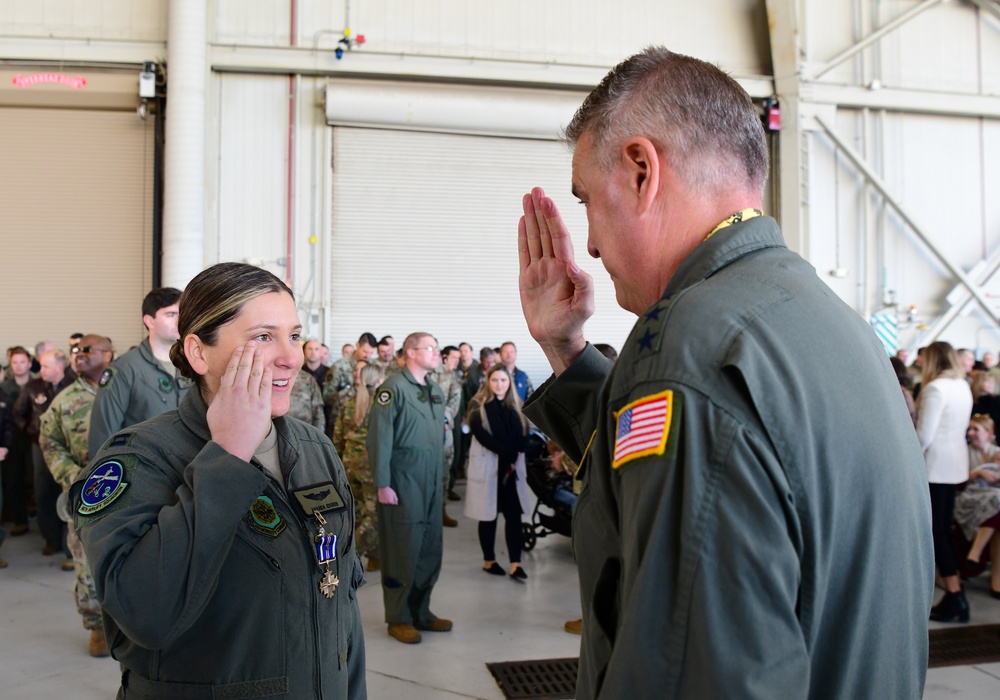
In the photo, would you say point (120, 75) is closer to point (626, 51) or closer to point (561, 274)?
point (626, 51)

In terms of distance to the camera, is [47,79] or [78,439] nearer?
[78,439]

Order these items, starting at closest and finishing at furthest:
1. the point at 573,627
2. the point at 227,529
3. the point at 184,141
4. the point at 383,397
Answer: the point at 227,529 → the point at 573,627 → the point at 383,397 → the point at 184,141

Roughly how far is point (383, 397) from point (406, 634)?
1513 millimetres

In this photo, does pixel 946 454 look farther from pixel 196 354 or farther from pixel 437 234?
pixel 437 234

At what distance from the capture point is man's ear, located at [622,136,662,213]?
114cm

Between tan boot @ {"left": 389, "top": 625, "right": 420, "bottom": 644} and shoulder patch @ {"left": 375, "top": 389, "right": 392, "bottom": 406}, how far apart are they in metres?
1.42

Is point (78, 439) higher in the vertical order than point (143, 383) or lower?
lower

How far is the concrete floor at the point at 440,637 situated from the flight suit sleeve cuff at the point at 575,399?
9.85 feet

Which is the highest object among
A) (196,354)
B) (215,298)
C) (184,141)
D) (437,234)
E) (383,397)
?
(184,141)

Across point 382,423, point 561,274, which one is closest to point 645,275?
point 561,274

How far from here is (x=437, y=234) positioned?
39.4ft

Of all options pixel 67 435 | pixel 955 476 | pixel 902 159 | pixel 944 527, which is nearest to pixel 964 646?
pixel 944 527

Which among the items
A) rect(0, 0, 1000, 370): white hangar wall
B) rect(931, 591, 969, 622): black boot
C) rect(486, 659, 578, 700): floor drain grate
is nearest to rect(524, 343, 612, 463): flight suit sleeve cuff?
rect(486, 659, 578, 700): floor drain grate

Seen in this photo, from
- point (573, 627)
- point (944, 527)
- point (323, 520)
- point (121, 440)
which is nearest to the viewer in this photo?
point (121, 440)
